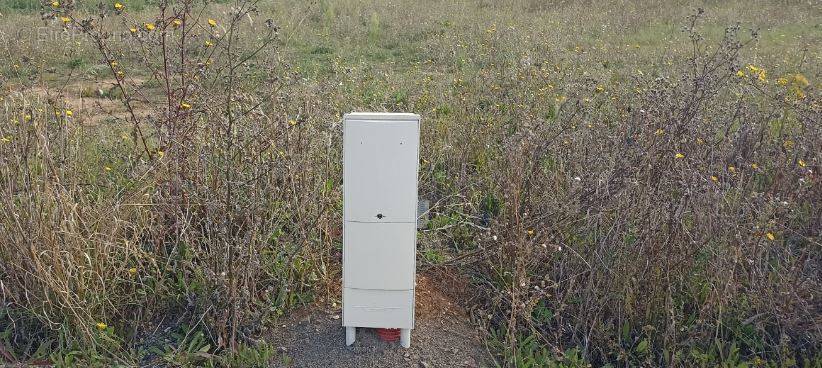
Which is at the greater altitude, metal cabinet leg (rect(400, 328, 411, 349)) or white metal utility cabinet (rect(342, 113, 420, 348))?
white metal utility cabinet (rect(342, 113, 420, 348))

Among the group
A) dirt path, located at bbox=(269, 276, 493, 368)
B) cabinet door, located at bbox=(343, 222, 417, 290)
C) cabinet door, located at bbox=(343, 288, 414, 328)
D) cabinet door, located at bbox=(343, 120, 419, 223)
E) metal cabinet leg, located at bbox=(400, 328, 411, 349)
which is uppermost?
cabinet door, located at bbox=(343, 120, 419, 223)

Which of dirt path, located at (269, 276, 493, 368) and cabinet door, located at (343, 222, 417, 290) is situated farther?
dirt path, located at (269, 276, 493, 368)

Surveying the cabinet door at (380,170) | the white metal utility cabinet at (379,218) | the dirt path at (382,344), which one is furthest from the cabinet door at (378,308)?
the cabinet door at (380,170)

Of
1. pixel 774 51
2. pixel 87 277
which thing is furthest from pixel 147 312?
pixel 774 51

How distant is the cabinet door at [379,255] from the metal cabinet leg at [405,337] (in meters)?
0.23

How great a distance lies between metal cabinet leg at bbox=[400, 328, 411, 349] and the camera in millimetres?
3084

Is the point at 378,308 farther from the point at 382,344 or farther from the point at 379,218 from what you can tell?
the point at 379,218

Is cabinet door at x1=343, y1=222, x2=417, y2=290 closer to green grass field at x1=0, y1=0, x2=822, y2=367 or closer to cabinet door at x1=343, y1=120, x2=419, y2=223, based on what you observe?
cabinet door at x1=343, y1=120, x2=419, y2=223

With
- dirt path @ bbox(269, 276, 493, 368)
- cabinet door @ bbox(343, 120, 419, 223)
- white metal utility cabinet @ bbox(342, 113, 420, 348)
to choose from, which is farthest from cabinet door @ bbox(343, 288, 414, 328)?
cabinet door @ bbox(343, 120, 419, 223)

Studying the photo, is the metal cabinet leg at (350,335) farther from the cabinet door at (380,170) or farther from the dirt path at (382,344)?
the cabinet door at (380,170)

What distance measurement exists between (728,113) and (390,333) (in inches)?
116

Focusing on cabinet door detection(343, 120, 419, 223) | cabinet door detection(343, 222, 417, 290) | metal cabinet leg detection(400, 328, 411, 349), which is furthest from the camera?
metal cabinet leg detection(400, 328, 411, 349)

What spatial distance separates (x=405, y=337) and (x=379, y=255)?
43 cm

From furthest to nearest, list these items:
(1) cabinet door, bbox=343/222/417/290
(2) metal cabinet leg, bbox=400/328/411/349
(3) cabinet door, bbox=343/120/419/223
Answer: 1. (2) metal cabinet leg, bbox=400/328/411/349
2. (1) cabinet door, bbox=343/222/417/290
3. (3) cabinet door, bbox=343/120/419/223
